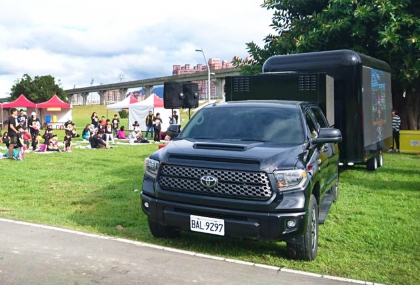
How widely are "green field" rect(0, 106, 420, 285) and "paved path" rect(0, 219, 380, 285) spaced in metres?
0.38

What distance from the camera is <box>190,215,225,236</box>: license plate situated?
495cm

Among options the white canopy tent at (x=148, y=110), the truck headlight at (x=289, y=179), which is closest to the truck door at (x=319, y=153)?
the truck headlight at (x=289, y=179)

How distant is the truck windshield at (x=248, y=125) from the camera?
5781 mm

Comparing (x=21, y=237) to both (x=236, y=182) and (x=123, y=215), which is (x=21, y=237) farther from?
(x=236, y=182)

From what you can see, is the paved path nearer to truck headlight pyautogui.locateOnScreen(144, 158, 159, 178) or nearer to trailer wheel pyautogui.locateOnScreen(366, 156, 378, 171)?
truck headlight pyautogui.locateOnScreen(144, 158, 159, 178)

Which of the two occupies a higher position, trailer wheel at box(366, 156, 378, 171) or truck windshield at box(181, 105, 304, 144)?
truck windshield at box(181, 105, 304, 144)

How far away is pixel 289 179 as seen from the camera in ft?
15.8

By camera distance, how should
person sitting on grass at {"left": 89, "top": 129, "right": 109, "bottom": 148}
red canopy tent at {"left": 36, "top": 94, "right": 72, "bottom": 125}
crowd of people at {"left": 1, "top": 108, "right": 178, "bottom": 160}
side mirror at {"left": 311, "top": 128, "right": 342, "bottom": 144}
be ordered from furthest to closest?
red canopy tent at {"left": 36, "top": 94, "right": 72, "bottom": 125}
person sitting on grass at {"left": 89, "top": 129, "right": 109, "bottom": 148}
crowd of people at {"left": 1, "top": 108, "right": 178, "bottom": 160}
side mirror at {"left": 311, "top": 128, "right": 342, "bottom": 144}

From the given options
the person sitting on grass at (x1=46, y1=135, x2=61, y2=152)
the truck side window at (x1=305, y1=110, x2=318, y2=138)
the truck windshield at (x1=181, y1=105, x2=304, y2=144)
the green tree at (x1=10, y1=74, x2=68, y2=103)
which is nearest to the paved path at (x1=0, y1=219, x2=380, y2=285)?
the truck windshield at (x1=181, y1=105, x2=304, y2=144)

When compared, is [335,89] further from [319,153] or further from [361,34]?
[361,34]

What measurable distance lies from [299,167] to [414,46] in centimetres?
1434

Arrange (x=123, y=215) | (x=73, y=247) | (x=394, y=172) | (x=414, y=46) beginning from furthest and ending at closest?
(x=414, y=46), (x=394, y=172), (x=123, y=215), (x=73, y=247)

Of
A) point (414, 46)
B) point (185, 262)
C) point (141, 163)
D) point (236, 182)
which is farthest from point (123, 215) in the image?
point (414, 46)

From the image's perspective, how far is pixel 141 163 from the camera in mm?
14625
